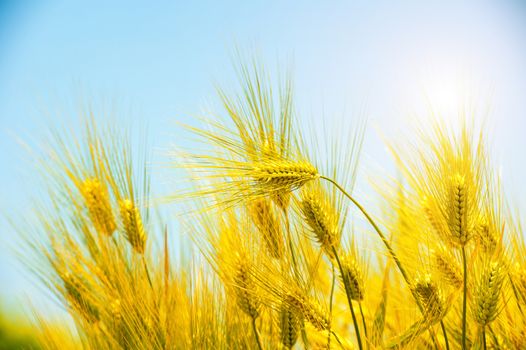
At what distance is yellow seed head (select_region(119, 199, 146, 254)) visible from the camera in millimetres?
1341

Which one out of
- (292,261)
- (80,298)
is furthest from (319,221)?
(80,298)

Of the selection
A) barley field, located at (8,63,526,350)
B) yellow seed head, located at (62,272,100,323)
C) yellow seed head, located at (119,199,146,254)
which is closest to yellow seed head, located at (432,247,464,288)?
barley field, located at (8,63,526,350)

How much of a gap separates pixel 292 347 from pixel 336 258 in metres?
0.27

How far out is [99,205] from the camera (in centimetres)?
136

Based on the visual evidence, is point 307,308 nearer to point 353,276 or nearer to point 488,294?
point 353,276

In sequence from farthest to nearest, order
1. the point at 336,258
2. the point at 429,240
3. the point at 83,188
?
the point at 83,188
the point at 429,240
the point at 336,258

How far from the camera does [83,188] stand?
4.54 feet

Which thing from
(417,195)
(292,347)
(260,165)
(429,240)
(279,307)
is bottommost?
(292,347)

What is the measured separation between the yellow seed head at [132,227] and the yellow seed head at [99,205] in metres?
0.03

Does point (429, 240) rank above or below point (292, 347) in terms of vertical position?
above

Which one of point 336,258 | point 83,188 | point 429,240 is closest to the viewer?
point 336,258

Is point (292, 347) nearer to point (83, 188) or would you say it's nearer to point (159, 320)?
point (159, 320)

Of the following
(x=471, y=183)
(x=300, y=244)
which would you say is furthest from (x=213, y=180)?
(x=471, y=183)

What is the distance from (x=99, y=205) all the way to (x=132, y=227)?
0.12 metres
